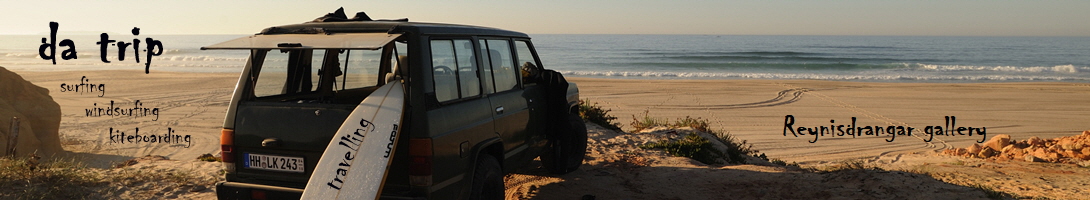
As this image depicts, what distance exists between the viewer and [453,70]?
461 centimetres

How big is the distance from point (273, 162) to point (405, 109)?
996 millimetres

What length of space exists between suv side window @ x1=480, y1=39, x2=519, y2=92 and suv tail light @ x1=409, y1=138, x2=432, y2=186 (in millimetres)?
1289

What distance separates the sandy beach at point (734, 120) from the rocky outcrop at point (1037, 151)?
635 mm

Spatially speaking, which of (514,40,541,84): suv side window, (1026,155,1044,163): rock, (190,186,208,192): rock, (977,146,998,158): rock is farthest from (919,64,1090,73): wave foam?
(190,186,208,192): rock

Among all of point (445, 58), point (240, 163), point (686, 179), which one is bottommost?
point (686, 179)

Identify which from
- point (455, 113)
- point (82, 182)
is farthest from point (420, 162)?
point (82, 182)

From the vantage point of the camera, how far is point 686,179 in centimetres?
736

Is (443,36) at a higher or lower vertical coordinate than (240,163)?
higher

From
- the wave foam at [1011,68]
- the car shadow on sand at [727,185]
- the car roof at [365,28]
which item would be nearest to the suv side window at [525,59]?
the car shadow on sand at [727,185]

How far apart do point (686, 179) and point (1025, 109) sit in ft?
57.0

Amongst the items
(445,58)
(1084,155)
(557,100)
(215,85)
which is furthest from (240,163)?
(215,85)

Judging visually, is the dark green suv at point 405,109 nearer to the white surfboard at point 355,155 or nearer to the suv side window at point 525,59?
the white surfboard at point 355,155

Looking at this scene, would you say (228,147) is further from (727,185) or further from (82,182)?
(727,185)

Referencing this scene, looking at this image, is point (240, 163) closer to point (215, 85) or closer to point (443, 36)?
point (443, 36)
